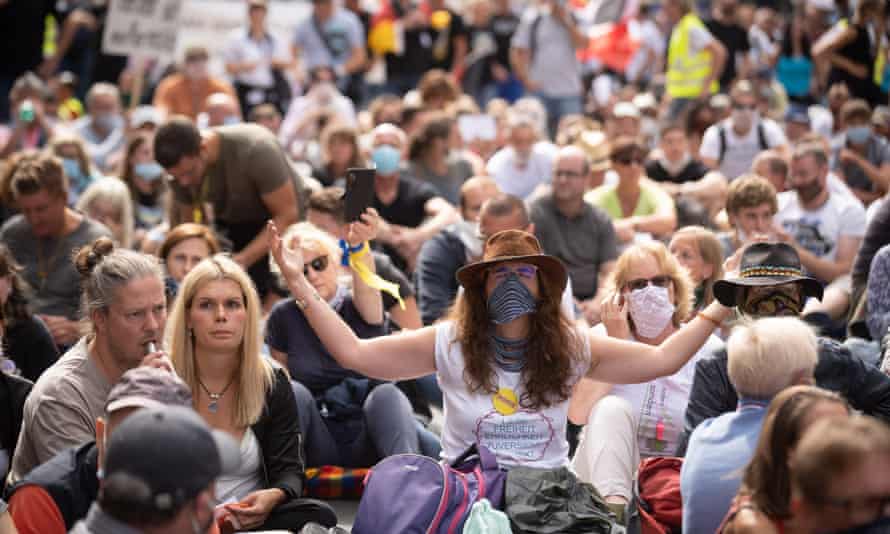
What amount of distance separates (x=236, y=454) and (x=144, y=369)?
80 cm

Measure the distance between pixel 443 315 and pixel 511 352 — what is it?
3.24 metres

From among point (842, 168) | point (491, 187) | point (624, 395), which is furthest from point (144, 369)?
point (842, 168)

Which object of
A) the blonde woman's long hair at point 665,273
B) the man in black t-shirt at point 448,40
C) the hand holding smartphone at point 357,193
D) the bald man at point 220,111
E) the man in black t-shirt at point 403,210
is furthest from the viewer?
the man in black t-shirt at point 448,40

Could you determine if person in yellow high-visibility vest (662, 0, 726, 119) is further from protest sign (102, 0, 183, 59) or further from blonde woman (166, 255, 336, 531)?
blonde woman (166, 255, 336, 531)

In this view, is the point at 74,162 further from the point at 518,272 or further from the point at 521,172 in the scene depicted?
the point at 518,272

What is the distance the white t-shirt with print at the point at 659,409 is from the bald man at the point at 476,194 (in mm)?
3192

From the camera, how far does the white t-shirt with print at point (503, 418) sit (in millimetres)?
4898

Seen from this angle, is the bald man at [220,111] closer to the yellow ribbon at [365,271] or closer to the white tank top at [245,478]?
the yellow ribbon at [365,271]

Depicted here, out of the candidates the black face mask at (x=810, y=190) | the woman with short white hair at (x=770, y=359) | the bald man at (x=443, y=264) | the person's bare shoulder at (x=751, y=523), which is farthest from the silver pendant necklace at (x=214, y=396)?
the black face mask at (x=810, y=190)

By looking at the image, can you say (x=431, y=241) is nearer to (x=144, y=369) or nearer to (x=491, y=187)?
(x=491, y=187)

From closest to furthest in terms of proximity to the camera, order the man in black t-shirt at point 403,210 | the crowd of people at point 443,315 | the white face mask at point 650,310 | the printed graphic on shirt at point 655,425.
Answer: the crowd of people at point 443,315 → the printed graphic on shirt at point 655,425 → the white face mask at point 650,310 → the man in black t-shirt at point 403,210

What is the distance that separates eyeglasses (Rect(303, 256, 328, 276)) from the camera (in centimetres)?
644

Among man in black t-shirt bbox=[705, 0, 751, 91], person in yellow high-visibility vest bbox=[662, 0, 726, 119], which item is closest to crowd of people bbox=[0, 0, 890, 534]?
person in yellow high-visibility vest bbox=[662, 0, 726, 119]

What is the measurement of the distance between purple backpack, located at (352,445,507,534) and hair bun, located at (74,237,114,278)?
166 cm
